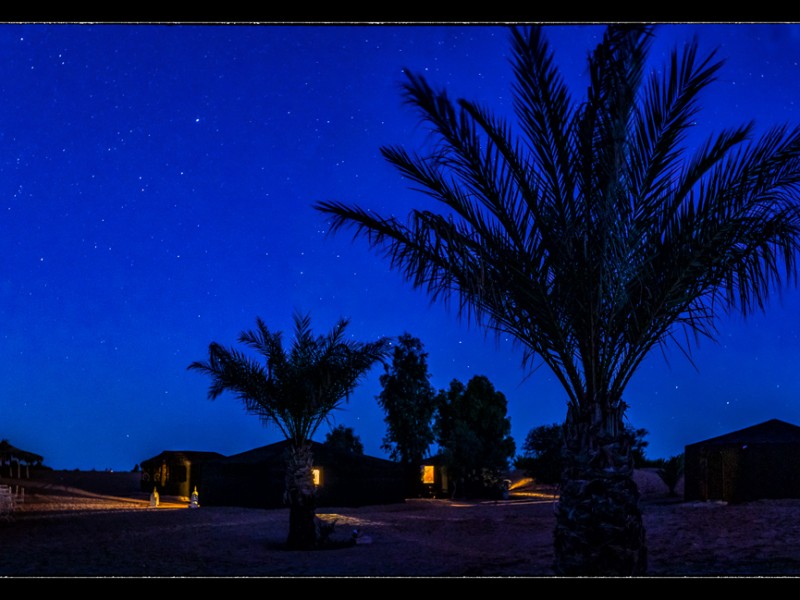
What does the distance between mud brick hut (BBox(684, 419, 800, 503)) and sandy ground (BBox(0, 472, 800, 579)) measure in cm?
146

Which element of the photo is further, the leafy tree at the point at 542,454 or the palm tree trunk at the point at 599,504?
the leafy tree at the point at 542,454

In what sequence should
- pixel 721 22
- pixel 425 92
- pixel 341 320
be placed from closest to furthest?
pixel 721 22, pixel 425 92, pixel 341 320

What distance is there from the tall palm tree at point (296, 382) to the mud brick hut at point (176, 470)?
26.0 meters

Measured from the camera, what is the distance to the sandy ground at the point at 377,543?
42.4 ft

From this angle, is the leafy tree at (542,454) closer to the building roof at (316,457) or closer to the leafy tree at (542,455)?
the leafy tree at (542,455)

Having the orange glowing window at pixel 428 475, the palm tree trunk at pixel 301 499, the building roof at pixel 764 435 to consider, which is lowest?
the orange glowing window at pixel 428 475

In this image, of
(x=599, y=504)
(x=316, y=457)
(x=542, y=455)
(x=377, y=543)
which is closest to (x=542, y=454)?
(x=542, y=455)

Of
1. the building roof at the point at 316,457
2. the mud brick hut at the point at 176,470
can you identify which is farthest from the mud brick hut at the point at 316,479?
the mud brick hut at the point at 176,470

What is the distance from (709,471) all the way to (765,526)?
945 cm

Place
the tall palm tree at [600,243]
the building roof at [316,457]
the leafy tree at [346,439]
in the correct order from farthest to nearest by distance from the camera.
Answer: the leafy tree at [346,439] → the building roof at [316,457] → the tall palm tree at [600,243]

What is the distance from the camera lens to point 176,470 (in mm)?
43969

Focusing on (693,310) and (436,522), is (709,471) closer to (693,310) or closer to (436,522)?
(436,522)

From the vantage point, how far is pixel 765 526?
1856cm

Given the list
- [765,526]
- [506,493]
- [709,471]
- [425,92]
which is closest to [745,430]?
[709,471]
